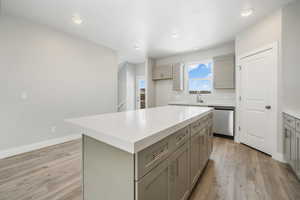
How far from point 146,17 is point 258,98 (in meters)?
2.86

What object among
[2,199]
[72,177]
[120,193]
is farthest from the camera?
[72,177]

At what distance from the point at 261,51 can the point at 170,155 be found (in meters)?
3.01

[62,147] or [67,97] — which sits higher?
[67,97]

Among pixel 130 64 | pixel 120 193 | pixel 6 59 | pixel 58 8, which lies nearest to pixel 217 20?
pixel 58 8

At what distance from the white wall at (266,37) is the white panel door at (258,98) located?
0.32ft

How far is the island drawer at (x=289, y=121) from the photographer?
1826 millimetres

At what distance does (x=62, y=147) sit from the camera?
2.87m

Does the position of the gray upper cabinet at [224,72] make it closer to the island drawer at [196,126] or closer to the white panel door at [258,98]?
the white panel door at [258,98]

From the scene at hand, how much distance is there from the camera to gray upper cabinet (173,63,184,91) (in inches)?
188

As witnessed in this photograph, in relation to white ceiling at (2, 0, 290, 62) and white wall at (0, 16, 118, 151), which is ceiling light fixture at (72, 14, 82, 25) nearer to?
white ceiling at (2, 0, 290, 62)

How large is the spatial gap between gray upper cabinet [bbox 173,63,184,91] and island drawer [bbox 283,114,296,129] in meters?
2.95

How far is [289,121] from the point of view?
1.98 metres

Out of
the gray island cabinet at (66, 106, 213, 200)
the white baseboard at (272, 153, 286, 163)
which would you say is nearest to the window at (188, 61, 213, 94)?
the white baseboard at (272, 153, 286, 163)

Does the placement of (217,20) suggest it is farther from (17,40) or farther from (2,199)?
(2,199)
